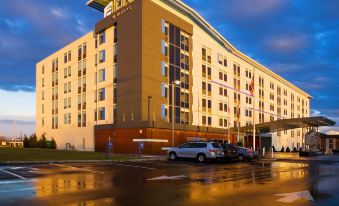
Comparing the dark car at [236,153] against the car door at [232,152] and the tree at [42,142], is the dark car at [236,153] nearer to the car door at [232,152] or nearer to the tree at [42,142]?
the car door at [232,152]

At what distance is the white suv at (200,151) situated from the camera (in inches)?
1303

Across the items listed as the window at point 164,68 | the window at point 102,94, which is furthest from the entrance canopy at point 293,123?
the window at point 102,94

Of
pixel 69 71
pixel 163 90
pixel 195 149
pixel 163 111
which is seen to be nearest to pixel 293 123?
pixel 163 111

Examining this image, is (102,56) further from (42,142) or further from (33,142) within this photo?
(33,142)

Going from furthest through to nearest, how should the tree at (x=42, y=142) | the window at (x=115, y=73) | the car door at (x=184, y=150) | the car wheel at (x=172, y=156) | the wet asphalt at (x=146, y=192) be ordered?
the tree at (x=42, y=142)
the window at (x=115, y=73)
the car wheel at (x=172, y=156)
the car door at (x=184, y=150)
the wet asphalt at (x=146, y=192)

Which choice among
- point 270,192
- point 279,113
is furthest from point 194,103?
point 270,192

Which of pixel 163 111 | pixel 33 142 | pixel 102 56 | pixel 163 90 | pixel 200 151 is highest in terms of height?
pixel 102 56

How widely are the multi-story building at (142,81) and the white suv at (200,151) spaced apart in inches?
380

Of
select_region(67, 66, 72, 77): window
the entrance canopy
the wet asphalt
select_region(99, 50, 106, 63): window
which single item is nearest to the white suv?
the wet asphalt

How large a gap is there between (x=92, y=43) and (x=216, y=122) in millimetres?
22794

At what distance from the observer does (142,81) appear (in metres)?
49.3

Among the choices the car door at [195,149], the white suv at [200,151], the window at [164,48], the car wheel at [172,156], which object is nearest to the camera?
the white suv at [200,151]

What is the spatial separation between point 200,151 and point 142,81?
17.9m

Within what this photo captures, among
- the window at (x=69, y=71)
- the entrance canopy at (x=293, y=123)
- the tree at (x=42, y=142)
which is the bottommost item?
the tree at (x=42, y=142)
